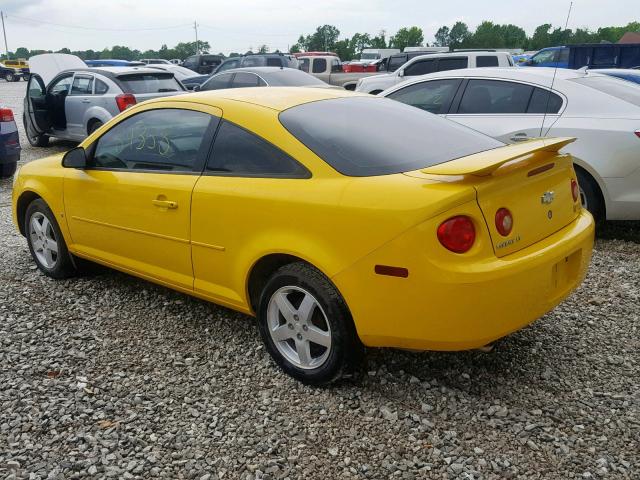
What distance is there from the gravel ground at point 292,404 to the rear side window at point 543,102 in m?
2.15

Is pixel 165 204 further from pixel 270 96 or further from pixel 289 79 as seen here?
pixel 289 79

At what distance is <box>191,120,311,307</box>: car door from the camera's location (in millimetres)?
3223

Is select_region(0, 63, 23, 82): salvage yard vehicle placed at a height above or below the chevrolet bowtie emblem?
below

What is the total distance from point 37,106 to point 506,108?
31.1ft

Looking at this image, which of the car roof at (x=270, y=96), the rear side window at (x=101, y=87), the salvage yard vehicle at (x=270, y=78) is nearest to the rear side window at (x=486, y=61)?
the salvage yard vehicle at (x=270, y=78)

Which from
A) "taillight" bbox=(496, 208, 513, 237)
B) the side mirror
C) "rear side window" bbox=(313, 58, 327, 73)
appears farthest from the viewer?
"rear side window" bbox=(313, 58, 327, 73)

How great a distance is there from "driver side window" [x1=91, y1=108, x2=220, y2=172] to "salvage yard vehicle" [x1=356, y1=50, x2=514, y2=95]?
9943mm

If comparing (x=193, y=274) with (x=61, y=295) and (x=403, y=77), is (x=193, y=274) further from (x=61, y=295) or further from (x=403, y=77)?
(x=403, y=77)

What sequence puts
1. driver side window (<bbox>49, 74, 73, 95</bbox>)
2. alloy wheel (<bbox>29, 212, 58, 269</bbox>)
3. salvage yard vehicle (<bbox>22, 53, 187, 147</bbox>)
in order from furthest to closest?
driver side window (<bbox>49, 74, 73, 95</bbox>) < salvage yard vehicle (<bbox>22, 53, 187, 147</bbox>) < alloy wheel (<bbox>29, 212, 58, 269</bbox>)

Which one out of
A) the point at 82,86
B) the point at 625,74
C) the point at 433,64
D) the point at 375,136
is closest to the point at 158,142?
the point at 375,136

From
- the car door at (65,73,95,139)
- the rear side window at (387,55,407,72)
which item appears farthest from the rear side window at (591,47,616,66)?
the car door at (65,73,95,139)

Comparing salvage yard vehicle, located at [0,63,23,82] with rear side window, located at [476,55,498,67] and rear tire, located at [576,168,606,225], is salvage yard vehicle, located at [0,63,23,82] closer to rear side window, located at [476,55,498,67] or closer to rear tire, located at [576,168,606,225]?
rear side window, located at [476,55,498,67]

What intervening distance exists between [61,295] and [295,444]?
2.57 m

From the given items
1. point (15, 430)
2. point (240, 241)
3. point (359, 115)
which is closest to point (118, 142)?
point (240, 241)
